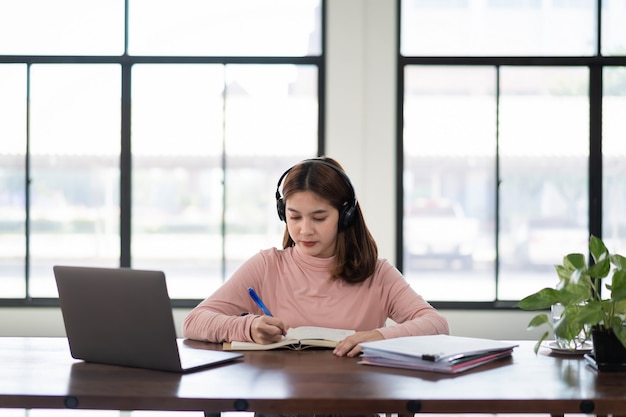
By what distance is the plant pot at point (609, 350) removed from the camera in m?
1.74

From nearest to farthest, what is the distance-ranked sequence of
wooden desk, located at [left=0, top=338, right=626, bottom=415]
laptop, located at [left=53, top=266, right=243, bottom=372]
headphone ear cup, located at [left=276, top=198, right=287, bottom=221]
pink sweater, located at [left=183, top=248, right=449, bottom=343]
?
→ wooden desk, located at [left=0, top=338, right=626, bottom=415] < laptop, located at [left=53, top=266, right=243, bottom=372] < pink sweater, located at [left=183, top=248, right=449, bottom=343] < headphone ear cup, located at [left=276, top=198, right=287, bottom=221]

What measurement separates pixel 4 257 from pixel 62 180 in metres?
0.65

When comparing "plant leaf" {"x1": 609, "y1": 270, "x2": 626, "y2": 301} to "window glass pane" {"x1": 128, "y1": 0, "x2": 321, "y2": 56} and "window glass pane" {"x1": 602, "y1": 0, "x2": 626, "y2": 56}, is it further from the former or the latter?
"window glass pane" {"x1": 602, "y1": 0, "x2": 626, "y2": 56}

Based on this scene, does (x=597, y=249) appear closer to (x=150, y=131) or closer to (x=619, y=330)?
(x=619, y=330)

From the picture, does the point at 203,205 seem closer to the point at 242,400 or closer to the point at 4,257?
the point at 4,257

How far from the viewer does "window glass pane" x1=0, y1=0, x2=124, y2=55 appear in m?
5.40

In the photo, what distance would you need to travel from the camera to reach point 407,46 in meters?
5.33

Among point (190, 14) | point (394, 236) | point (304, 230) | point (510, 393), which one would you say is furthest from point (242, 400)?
point (190, 14)

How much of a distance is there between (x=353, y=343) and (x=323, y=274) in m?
0.43

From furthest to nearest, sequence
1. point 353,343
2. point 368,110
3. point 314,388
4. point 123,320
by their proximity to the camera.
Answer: point 368,110
point 353,343
point 123,320
point 314,388

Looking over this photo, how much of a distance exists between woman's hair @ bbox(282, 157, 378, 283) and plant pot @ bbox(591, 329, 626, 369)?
0.70 metres

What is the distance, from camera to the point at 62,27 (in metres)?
5.44

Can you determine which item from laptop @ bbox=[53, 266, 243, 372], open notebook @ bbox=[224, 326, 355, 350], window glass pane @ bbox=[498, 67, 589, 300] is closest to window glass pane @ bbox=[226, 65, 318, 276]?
window glass pane @ bbox=[498, 67, 589, 300]

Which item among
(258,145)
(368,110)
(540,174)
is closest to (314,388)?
(368,110)
